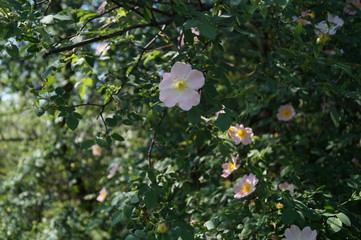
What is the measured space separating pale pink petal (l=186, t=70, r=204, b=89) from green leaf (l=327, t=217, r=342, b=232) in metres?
0.57

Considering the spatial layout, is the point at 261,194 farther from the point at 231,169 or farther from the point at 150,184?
the point at 150,184

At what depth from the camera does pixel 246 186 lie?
58.9 inches

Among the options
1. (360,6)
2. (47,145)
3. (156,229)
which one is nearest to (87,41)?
(156,229)

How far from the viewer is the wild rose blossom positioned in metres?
1.55

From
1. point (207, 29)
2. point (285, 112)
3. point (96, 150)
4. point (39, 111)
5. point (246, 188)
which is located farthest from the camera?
point (96, 150)

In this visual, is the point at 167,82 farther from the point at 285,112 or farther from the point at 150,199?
the point at 285,112

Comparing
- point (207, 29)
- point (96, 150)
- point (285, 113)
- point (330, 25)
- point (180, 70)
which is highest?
point (207, 29)

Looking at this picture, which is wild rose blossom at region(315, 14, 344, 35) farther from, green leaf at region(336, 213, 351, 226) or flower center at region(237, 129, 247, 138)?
green leaf at region(336, 213, 351, 226)

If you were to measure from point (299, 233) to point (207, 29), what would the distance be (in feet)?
2.32

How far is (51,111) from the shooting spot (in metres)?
1.34

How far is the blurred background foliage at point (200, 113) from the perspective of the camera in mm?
1291

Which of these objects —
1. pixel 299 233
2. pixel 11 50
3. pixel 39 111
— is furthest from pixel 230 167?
pixel 11 50

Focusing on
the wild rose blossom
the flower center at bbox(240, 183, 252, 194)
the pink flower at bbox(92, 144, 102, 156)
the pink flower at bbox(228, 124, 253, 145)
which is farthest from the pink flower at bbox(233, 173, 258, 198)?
the pink flower at bbox(92, 144, 102, 156)

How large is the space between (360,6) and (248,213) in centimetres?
104
